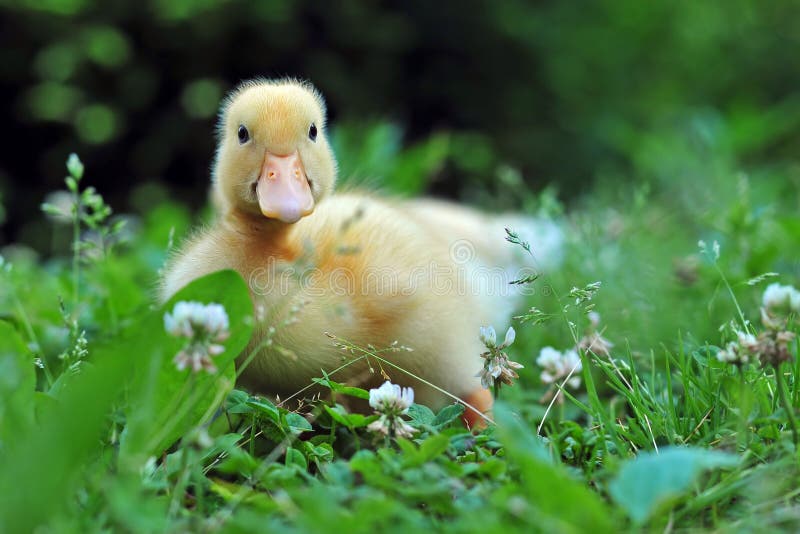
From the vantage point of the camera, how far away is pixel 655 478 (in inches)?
40.5

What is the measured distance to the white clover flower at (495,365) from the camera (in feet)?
4.50

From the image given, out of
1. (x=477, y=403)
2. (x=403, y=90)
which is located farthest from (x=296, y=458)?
(x=403, y=90)

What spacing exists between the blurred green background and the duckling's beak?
1714mm

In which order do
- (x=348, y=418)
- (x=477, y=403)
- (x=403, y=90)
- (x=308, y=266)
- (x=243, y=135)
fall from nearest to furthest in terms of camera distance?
(x=348, y=418)
(x=308, y=266)
(x=243, y=135)
(x=477, y=403)
(x=403, y=90)

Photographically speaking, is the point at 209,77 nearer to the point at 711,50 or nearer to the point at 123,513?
the point at 711,50

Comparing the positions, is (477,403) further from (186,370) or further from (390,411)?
(186,370)

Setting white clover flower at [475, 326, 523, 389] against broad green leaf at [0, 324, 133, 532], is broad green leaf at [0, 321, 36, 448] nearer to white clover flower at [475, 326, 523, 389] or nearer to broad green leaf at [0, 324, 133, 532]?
broad green leaf at [0, 324, 133, 532]

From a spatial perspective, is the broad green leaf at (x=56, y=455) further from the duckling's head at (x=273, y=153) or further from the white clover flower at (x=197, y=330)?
the duckling's head at (x=273, y=153)

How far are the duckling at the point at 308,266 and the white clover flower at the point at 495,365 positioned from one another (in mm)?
166

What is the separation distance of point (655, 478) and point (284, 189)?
0.79 m

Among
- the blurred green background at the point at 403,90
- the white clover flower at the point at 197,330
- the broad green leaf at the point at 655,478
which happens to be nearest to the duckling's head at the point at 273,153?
the white clover flower at the point at 197,330

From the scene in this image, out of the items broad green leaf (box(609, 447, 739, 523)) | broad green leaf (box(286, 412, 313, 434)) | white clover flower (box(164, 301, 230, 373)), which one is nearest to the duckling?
broad green leaf (box(286, 412, 313, 434))

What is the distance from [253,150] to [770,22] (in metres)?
5.22

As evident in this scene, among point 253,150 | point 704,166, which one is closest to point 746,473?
point 253,150
